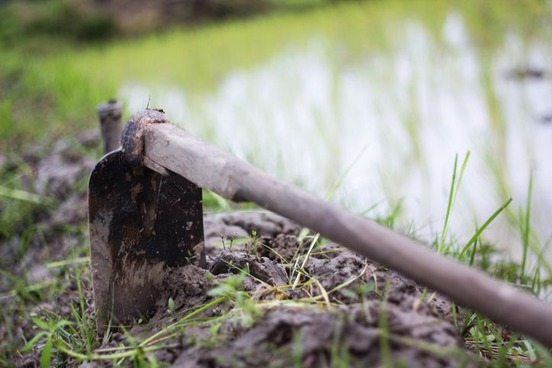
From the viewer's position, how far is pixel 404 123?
3652 mm

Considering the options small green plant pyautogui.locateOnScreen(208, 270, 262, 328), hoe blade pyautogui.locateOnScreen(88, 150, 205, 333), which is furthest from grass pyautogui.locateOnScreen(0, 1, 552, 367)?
hoe blade pyautogui.locateOnScreen(88, 150, 205, 333)

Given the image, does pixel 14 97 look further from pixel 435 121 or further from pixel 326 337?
pixel 326 337

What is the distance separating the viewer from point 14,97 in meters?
4.91

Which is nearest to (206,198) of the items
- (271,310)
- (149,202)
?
(149,202)

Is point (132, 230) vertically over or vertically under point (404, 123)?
over

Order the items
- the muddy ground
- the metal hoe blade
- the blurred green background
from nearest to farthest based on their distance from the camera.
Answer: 1. the muddy ground
2. the metal hoe blade
3. the blurred green background

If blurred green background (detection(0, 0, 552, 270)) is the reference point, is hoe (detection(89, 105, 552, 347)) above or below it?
above

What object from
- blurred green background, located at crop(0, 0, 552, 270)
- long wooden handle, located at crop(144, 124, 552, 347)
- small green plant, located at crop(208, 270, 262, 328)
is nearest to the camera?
long wooden handle, located at crop(144, 124, 552, 347)

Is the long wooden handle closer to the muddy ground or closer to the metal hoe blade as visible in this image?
the muddy ground

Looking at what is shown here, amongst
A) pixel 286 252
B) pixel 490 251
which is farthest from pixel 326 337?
pixel 490 251

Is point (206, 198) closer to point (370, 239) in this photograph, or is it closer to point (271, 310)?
point (271, 310)

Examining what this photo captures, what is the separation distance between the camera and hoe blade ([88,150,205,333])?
1.47m

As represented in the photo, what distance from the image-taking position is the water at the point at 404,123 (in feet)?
9.17

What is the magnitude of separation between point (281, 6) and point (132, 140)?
27.3 feet
